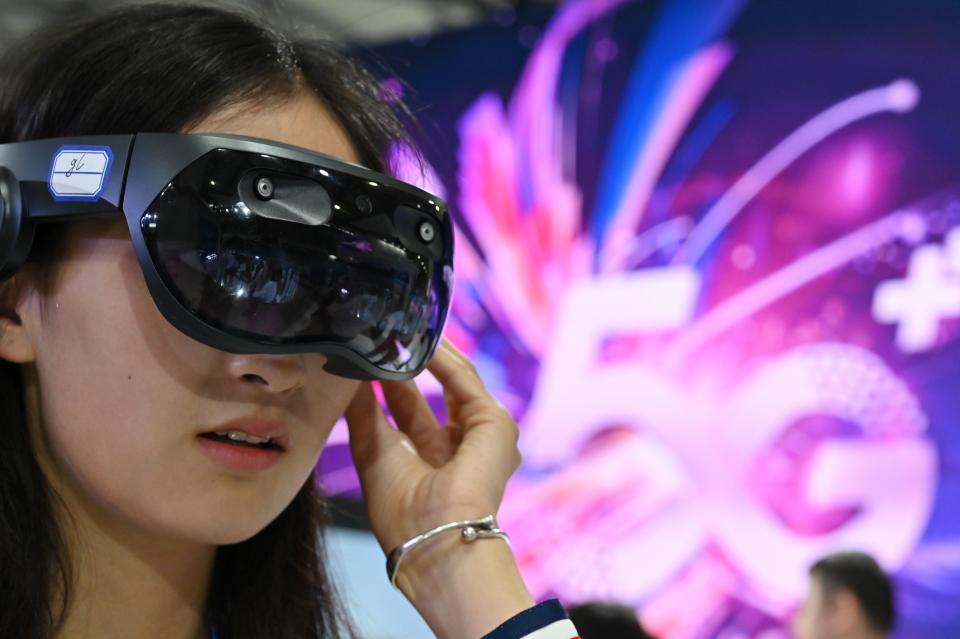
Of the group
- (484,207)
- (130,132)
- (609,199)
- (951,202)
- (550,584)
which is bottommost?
(550,584)

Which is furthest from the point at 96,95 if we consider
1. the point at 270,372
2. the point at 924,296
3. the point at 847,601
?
the point at 924,296

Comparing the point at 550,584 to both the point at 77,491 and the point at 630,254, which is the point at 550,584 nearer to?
the point at 630,254

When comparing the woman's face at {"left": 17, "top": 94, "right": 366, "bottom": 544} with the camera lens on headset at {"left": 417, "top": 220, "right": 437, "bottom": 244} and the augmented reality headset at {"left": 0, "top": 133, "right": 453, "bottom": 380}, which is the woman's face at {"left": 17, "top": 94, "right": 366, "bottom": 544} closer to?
the augmented reality headset at {"left": 0, "top": 133, "right": 453, "bottom": 380}

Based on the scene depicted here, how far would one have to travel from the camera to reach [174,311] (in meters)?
0.84

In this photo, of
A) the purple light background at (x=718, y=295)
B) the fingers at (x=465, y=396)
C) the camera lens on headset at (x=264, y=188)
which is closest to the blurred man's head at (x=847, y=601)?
the purple light background at (x=718, y=295)

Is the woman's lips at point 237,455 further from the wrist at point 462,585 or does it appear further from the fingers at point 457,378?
the fingers at point 457,378

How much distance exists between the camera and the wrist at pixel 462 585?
1.04 meters

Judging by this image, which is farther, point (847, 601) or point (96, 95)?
point (847, 601)

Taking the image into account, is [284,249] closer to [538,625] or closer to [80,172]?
Result: [80,172]

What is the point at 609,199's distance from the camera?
4.16 metres

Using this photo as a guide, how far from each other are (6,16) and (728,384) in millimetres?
4558

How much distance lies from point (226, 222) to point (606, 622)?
1898 mm

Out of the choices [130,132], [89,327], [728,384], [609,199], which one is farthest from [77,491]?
[609,199]

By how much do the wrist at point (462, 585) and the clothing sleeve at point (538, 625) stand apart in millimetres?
28
